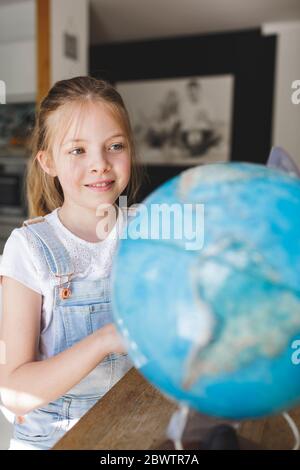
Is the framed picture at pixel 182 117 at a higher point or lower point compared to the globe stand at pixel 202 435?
higher

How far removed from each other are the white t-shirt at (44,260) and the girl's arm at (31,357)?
0.02 metres

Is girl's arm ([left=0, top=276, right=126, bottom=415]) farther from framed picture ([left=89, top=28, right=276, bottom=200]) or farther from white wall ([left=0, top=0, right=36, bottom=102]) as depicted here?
framed picture ([left=89, top=28, right=276, bottom=200])

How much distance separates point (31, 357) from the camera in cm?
85

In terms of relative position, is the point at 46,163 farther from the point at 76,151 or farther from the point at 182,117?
the point at 182,117

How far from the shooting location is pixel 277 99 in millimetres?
4684

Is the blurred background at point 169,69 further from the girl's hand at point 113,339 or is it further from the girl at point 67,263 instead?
the girl's hand at point 113,339

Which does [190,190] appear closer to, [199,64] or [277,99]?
[277,99]

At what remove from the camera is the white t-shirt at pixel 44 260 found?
92 cm

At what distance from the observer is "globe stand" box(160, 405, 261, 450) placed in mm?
664

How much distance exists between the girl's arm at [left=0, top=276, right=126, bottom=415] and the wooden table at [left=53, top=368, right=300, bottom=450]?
0.28 ft

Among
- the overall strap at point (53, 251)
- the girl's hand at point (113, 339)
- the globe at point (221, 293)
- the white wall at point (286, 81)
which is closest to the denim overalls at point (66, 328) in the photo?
the overall strap at point (53, 251)

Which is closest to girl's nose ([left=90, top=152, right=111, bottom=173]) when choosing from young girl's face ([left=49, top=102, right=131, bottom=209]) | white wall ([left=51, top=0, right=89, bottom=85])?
young girl's face ([left=49, top=102, right=131, bottom=209])

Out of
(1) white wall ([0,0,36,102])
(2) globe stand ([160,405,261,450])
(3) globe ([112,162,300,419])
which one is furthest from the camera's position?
(1) white wall ([0,0,36,102])

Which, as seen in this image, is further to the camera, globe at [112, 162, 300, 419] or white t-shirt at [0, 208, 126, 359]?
white t-shirt at [0, 208, 126, 359]
